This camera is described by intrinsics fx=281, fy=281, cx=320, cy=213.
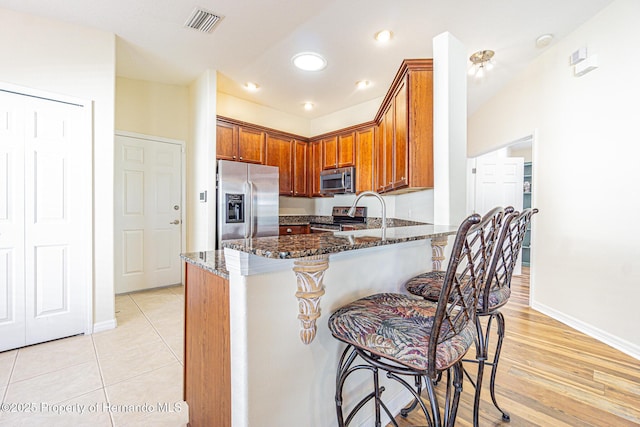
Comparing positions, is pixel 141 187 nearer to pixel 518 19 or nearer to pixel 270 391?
pixel 270 391

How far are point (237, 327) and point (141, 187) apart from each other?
3458 mm

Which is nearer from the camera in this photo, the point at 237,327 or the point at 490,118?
the point at 237,327

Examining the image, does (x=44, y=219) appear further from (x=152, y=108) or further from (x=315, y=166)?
(x=315, y=166)

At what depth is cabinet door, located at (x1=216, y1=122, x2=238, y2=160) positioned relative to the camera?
3.69m

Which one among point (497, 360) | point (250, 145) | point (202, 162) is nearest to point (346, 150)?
point (250, 145)

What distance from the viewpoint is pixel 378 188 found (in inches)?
144

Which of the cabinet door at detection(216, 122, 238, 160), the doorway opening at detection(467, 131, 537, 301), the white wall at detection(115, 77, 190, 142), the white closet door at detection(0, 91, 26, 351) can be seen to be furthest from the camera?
the doorway opening at detection(467, 131, 537, 301)

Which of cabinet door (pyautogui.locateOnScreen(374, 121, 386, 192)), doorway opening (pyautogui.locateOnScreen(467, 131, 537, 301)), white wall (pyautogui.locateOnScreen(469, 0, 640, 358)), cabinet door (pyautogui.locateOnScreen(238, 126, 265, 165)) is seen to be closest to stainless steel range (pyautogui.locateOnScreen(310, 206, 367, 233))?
cabinet door (pyautogui.locateOnScreen(374, 121, 386, 192))

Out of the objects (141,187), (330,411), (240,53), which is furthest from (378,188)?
(141,187)

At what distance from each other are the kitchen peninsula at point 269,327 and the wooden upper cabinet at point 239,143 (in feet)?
8.65

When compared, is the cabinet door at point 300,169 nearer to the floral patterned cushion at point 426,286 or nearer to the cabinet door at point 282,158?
the cabinet door at point 282,158

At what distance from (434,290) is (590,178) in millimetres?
2353

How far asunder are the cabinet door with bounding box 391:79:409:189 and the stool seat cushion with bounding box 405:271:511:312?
3.16ft

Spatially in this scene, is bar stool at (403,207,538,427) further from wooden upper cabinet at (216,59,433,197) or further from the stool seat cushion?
wooden upper cabinet at (216,59,433,197)
